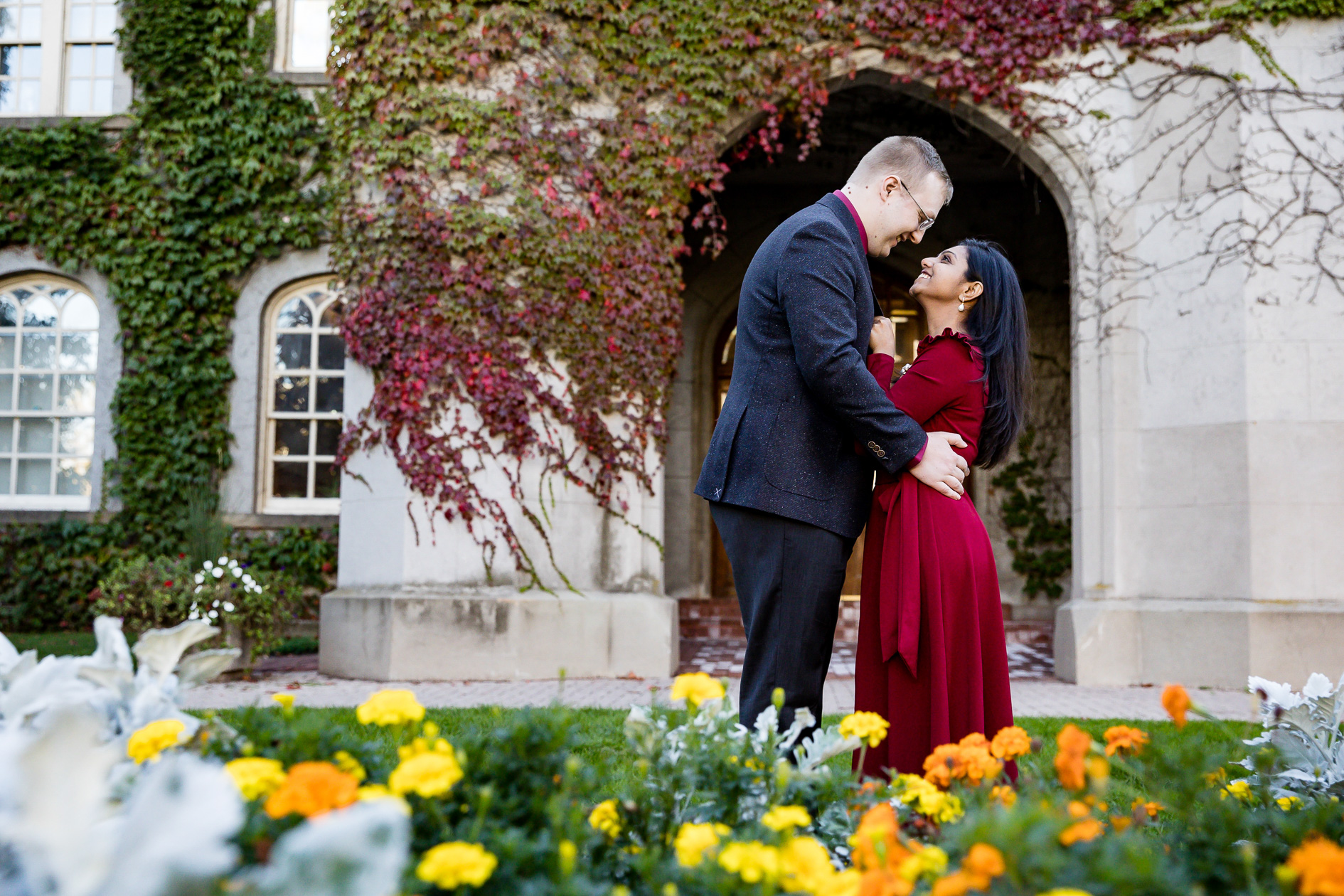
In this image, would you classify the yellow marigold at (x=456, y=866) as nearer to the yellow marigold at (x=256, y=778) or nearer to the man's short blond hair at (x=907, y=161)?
the yellow marigold at (x=256, y=778)

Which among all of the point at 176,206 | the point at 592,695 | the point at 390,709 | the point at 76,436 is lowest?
the point at 592,695

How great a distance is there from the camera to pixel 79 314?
9.24 m

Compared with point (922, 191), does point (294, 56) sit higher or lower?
higher

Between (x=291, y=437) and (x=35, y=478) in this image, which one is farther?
(x=35, y=478)

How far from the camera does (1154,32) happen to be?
6.53 metres

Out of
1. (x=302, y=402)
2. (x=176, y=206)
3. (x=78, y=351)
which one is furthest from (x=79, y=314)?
(x=302, y=402)

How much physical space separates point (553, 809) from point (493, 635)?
16.5 feet

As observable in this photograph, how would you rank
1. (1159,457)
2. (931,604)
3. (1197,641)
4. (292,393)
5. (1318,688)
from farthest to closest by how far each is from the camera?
(292,393), (1159,457), (1197,641), (931,604), (1318,688)

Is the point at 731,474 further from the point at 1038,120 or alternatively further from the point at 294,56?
the point at 294,56

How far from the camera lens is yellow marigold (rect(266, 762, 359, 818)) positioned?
103 centimetres

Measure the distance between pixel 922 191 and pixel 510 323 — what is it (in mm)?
4019

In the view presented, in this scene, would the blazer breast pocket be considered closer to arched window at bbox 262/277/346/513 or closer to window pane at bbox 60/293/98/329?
arched window at bbox 262/277/346/513

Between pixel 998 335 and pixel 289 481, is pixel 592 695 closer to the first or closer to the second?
pixel 998 335

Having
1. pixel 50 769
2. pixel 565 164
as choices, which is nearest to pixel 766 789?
pixel 50 769
